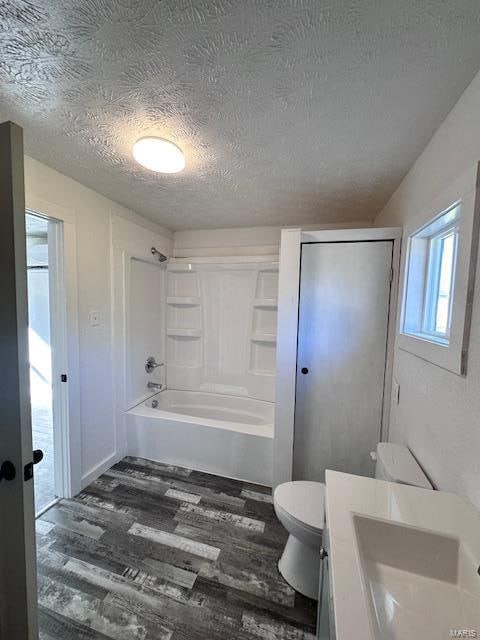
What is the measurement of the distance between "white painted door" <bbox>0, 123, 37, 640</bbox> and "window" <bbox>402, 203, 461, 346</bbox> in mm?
1665

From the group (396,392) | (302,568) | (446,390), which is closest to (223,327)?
(396,392)

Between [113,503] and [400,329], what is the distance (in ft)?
7.95

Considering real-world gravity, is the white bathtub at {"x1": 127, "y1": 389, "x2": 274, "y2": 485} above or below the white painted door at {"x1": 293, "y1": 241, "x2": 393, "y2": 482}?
below

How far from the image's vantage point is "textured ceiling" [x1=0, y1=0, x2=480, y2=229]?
783 mm

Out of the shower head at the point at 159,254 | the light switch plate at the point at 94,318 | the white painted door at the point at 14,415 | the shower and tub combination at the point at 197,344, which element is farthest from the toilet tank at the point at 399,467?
the shower head at the point at 159,254

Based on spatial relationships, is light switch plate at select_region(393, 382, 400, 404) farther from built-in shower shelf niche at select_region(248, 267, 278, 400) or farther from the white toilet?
built-in shower shelf niche at select_region(248, 267, 278, 400)

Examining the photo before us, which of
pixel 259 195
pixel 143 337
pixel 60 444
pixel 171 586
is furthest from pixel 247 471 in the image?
pixel 259 195

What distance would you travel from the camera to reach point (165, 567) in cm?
150

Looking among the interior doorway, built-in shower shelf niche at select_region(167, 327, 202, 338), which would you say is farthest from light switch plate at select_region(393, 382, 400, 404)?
the interior doorway

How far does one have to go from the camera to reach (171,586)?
139cm

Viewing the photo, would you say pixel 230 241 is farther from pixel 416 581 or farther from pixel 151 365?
pixel 416 581

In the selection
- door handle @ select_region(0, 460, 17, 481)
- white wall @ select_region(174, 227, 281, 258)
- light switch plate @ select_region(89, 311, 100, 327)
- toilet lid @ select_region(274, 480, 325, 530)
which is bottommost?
toilet lid @ select_region(274, 480, 325, 530)

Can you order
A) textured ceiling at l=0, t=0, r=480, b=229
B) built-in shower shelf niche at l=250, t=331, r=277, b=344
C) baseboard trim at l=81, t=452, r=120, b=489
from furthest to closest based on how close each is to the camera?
1. built-in shower shelf niche at l=250, t=331, r=277, b=344
2. baseboard trim at l=81, t=452, r=120, b=489
3. textured ceiling at l=0, t=0, r=480, b=229

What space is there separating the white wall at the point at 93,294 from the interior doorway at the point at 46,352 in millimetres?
143
